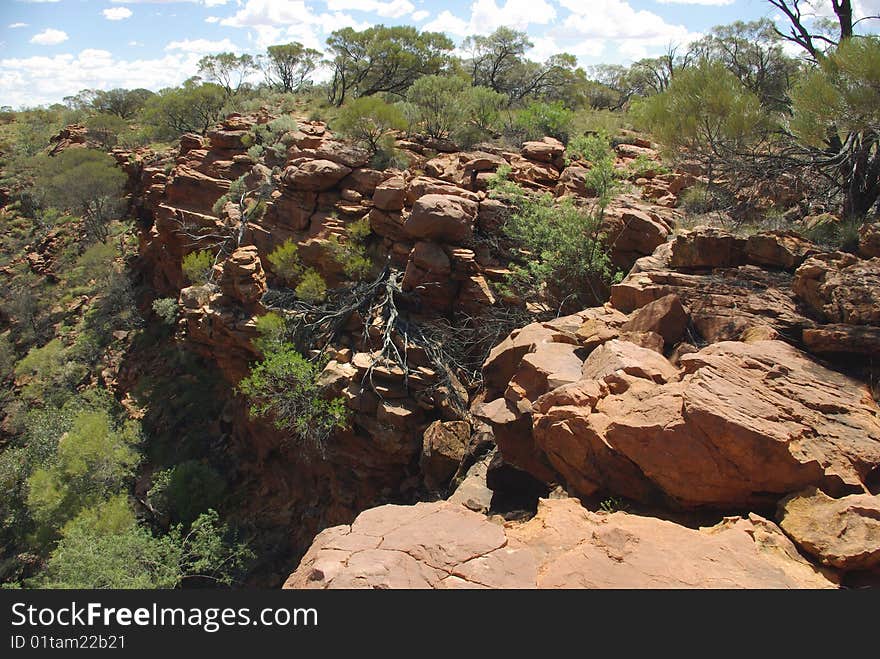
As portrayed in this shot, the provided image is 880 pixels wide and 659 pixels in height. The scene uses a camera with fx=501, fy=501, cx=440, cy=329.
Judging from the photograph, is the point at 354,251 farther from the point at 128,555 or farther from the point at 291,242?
the point at 128,555

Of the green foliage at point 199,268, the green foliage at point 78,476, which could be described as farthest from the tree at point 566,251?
the green foliage at point 78,476

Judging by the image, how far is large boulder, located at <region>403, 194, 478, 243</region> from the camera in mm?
10430

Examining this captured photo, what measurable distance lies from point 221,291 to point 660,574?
12.2 meters

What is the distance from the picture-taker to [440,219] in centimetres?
1043

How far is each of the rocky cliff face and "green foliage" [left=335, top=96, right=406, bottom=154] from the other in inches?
27.1

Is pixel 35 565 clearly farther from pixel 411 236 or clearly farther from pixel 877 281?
pixel 877 281

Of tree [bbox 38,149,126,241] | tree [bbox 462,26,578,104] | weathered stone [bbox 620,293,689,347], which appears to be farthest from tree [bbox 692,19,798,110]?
tree [bbox 38,149,126,241]

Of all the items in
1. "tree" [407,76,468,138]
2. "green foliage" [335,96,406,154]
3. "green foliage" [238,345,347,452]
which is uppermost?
"tree" [407,76,468,138]

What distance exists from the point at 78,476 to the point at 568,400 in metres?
11.9

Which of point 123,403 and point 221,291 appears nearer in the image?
point 221,291

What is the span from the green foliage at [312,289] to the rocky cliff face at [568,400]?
16.0 inches

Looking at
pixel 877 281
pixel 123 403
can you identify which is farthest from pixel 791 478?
pixel 123 403

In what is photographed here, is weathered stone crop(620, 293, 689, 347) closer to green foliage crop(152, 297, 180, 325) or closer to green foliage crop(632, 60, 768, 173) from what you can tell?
green foliage crop(632, 60, 768, 173)

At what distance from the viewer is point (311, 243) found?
12133mm
